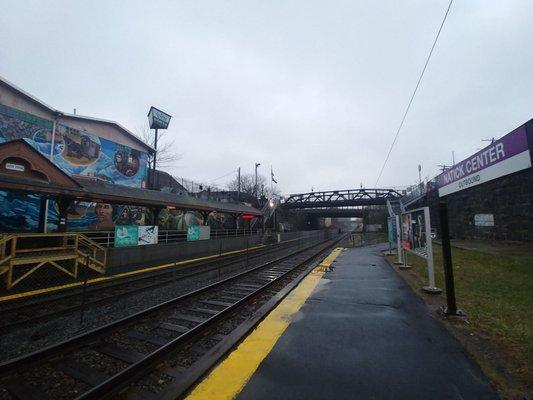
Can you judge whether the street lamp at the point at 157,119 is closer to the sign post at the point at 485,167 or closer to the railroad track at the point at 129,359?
the railroad track at the point at 129,359

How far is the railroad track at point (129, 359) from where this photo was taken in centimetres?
412

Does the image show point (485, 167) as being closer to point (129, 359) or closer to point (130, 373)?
point (130, 373)

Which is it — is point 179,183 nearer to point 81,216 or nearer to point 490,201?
point 81,216

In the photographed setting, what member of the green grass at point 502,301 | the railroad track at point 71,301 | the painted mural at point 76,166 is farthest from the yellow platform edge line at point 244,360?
the painted mural at point 76,166

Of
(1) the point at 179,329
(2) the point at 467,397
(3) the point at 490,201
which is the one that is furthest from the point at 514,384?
(3) the point at 490,201

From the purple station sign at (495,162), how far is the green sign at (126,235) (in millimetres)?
16582

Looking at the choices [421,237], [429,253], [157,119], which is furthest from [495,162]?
[157,119]

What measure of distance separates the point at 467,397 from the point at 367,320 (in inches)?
118

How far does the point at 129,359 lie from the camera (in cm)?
507

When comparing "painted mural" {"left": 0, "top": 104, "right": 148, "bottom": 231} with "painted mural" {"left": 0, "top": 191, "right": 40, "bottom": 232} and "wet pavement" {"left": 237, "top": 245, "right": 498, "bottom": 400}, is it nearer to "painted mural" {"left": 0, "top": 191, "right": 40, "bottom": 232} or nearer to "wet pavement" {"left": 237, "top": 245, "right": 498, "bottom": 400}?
"painted mural" {"left": 0, "top": 191, "right": 40, "bottom": 232}

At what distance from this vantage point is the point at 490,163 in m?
4.58

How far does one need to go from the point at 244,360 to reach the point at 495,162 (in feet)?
15.7

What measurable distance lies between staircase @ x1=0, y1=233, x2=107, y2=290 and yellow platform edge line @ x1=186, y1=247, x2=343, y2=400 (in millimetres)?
6812

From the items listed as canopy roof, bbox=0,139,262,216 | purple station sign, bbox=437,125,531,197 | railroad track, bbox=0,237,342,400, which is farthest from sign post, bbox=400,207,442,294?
canopy roof, bbox=0,139,262,216
